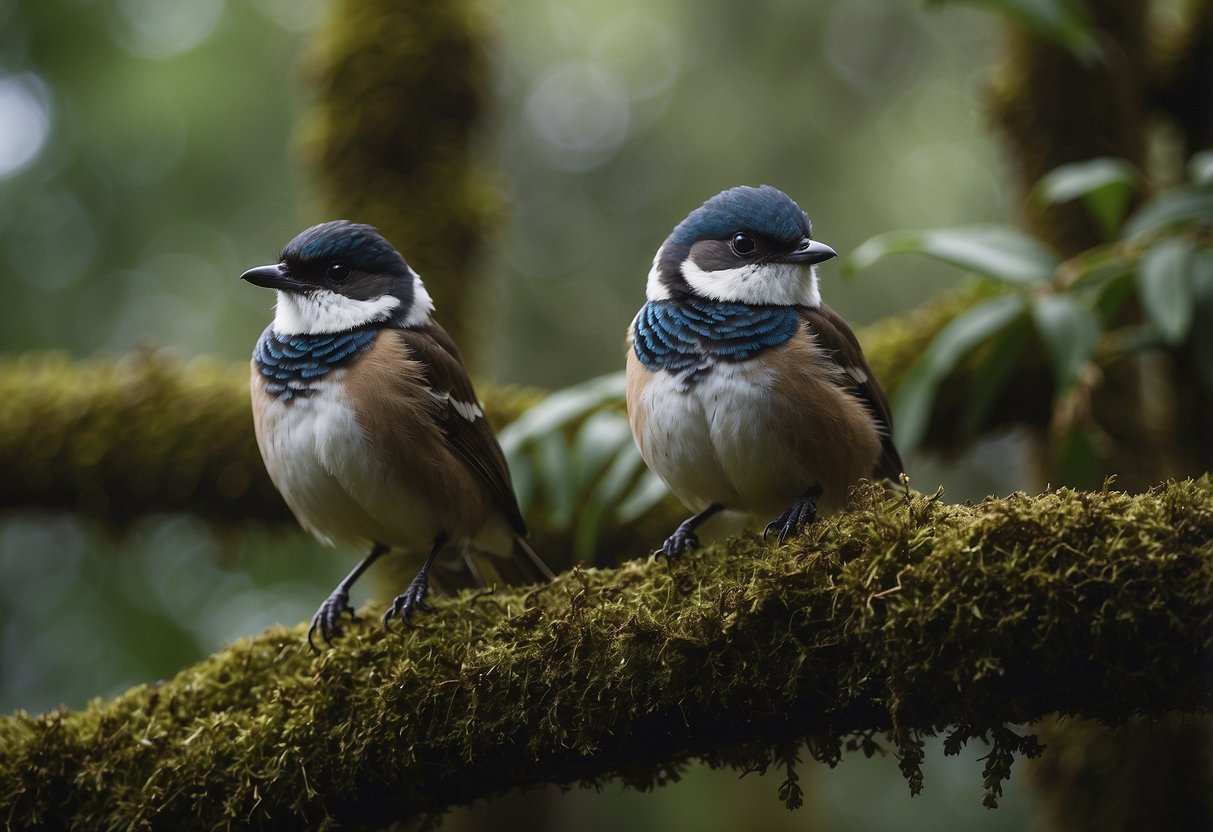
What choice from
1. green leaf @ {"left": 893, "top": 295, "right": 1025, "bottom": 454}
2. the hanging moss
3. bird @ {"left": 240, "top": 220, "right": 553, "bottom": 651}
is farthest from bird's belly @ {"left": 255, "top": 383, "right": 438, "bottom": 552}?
the hanging moss

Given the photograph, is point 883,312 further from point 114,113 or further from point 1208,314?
point 114,113

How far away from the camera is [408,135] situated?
19.3 ft

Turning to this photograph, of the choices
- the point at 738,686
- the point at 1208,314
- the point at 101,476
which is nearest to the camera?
the point at 738,686

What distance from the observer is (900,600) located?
8.09 feet

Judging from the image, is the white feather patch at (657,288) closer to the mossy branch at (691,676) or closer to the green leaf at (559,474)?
the green leaf at (559,474)

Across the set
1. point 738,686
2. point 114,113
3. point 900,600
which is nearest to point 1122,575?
point 900,600

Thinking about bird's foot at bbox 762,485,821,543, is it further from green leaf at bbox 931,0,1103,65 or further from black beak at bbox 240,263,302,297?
green leaf at bbox 931,0,1103,65

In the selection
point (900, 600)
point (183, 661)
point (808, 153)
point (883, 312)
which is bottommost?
point (183, 661)

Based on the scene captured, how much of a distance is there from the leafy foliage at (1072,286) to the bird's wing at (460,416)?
151 cm

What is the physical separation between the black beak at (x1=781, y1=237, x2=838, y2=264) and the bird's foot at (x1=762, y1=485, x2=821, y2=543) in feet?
2.39

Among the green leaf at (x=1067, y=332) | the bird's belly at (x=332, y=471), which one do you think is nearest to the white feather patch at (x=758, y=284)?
the green leaf at (x=1067, y=332)

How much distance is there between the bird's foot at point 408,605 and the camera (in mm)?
3367

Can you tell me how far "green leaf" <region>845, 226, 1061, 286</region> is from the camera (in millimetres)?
4328

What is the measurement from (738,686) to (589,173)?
25.3ft
